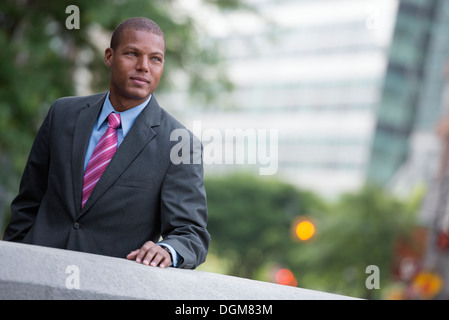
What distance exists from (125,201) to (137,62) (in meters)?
0.56

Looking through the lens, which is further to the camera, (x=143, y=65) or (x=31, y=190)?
(x=31, y=190)

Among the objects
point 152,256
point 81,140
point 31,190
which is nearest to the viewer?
point 152,256

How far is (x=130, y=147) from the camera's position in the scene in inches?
117

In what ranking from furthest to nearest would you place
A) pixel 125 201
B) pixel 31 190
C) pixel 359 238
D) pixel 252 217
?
pixel 252 217
pixel 359 238
pixel 31 190
pixel 125 201

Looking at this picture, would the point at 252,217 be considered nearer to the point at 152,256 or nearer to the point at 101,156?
the point at 101,156

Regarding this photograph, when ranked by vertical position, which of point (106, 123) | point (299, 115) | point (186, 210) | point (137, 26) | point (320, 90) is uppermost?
point (137, 26)

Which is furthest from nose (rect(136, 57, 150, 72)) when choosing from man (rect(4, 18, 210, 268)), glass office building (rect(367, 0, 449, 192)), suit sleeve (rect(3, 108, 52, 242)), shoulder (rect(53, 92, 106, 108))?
glass office building (rect(367, 0, 449, 192))

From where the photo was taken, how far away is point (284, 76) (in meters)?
74.1

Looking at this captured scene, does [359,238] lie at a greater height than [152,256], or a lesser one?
lesser

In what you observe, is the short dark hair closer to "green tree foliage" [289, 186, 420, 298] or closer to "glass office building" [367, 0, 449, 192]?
"green tree foliage" [289, 186, 420, 298]

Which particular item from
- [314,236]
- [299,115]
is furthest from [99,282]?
[299,115]
